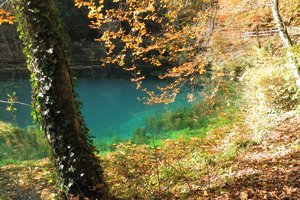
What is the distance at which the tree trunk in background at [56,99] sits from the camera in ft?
14.4

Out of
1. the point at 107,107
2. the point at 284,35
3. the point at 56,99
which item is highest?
the point at 284,35

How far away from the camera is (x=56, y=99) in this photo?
4512 mm

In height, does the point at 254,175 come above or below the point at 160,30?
below

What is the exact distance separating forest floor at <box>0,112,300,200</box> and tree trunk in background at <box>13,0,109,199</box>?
0.80 m

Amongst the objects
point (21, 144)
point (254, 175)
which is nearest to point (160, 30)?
point (254, 175)

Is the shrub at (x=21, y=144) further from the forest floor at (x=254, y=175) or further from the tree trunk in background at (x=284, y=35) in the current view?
the tree trunk in background at (x=284, y=35)

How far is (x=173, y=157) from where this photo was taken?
802 cm

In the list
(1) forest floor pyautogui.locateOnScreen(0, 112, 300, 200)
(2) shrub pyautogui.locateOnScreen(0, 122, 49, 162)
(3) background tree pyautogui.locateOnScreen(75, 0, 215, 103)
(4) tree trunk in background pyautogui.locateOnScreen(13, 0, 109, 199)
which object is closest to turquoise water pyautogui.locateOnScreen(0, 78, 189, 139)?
(2) shrub pyautogui.locateOnScreen(0, 122, 49, 162)

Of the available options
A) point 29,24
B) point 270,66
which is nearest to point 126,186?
point 29,24

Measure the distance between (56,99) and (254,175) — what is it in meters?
3.30

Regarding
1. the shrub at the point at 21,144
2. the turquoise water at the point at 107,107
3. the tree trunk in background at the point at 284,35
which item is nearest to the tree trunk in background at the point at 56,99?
the tree trunk in background at the point at 284,35

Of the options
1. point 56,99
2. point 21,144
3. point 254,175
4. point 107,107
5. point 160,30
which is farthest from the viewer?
point 107,107

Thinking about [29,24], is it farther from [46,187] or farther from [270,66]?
[270,66]

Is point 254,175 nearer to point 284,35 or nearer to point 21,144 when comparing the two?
point 284,35
